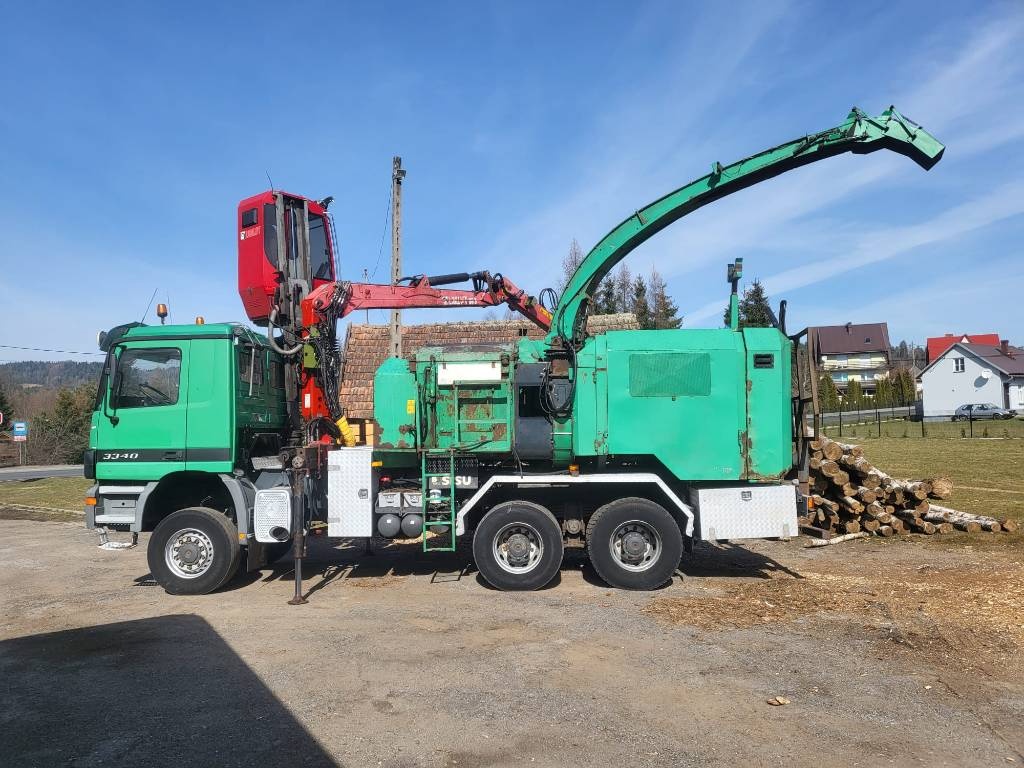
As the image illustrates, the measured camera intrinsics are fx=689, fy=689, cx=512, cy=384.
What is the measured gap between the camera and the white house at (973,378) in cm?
5512

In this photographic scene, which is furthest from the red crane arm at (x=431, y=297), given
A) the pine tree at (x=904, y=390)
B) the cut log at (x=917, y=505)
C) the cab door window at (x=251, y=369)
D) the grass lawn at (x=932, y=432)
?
the pine tree at (x=904, y=390)

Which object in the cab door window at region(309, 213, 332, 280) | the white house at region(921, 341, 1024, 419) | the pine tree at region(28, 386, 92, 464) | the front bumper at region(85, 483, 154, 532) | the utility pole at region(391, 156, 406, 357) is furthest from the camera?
the white house at region(921, 341, 1024, 419)

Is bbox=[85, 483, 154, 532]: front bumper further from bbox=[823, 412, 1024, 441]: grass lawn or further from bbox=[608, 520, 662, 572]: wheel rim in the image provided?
bbox=[823, 412, 1024, 441]: grass lawn

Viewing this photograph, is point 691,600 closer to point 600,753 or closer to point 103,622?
point 600,753

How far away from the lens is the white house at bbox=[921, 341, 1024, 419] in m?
55.1

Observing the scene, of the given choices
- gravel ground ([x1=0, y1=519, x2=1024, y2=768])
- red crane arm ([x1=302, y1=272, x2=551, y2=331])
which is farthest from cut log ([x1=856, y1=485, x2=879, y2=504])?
red crane arm ([x1=302, y1=272, x2=551, y2=331])

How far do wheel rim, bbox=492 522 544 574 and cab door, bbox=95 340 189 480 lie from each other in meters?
3.92

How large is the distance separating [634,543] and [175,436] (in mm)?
5566

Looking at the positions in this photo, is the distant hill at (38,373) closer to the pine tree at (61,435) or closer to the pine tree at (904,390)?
the pine tree at (61,435)

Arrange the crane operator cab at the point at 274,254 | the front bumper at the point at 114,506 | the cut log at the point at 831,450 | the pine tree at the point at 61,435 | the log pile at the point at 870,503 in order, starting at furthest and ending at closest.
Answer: the pine tree at the point at 61,435 → the cut log at the point at 831,450 → the log pile at the point at 870,503 → the crane operator cab at the point at 274,254 → the front bumper at the point at 114,506

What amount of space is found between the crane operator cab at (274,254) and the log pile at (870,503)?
818 cm

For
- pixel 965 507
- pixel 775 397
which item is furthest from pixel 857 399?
pixel 775 397

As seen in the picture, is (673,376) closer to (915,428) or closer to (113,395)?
(113,395)

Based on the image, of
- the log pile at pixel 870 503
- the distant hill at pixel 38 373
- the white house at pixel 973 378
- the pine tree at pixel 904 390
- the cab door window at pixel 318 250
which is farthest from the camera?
the distant hill at pixel 38 373
